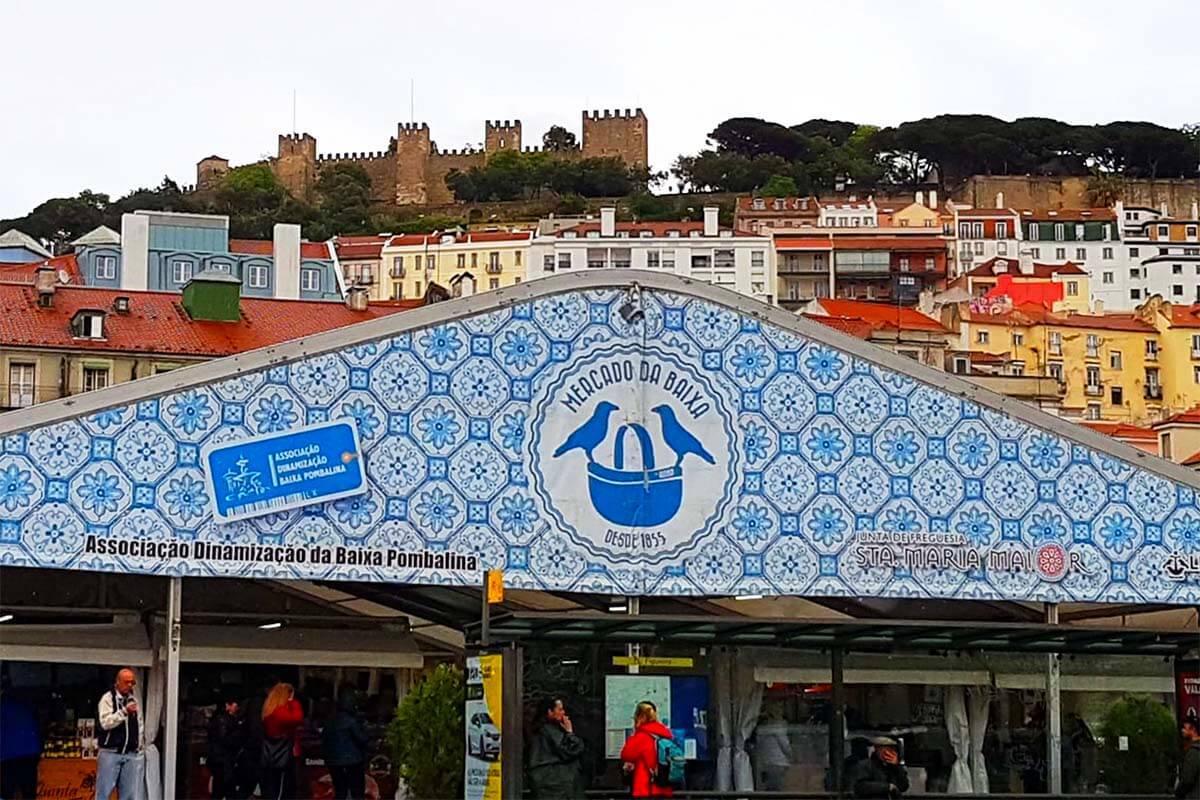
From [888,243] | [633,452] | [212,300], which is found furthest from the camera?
[888,243]

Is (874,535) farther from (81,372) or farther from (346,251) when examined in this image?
(346,251)

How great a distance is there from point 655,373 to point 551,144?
147 meters

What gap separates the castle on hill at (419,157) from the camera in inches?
6437

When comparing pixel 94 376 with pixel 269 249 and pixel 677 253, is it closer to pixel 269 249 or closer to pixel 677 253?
pixel 269 249

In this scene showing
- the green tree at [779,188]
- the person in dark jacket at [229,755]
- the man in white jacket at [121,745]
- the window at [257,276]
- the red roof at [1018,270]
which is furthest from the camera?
the green tree at [779,188]

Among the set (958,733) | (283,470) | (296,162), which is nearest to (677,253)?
(296,162)

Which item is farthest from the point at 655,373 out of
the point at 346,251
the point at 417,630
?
the point at 346,251

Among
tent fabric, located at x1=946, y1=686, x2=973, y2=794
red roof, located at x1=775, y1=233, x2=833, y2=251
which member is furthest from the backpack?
red roof, located at x1=775, y1=233, x2=833, y2=251

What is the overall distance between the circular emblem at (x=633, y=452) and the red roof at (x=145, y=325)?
104 ft

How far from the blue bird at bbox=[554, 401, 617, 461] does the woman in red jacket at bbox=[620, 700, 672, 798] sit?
319cm

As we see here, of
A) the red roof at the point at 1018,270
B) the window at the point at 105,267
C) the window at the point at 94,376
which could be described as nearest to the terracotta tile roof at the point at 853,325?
the window at the point at 105,267

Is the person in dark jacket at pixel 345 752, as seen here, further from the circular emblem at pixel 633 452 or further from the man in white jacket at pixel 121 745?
the circular emblem at pixel 633 452

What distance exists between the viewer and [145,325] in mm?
53812

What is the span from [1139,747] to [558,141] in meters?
148
